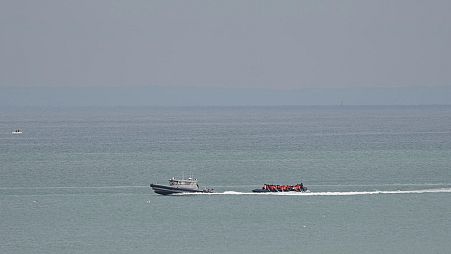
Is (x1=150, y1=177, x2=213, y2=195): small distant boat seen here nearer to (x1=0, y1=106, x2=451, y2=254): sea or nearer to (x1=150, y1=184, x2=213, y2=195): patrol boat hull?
(x1=150, y1=184, x2=213, y2=195): patrol boat hull

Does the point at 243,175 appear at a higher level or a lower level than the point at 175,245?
higher

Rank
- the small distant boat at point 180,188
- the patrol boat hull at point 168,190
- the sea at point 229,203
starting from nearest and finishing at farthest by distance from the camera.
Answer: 1. the sea at point 229,203
2. the small distant boat at point 180,188
3. the patrol boat hull at point 168,190

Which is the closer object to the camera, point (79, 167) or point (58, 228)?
point (58, 228)

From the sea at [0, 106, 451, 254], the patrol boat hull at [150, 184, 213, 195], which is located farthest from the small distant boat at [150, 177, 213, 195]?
the sea at [0, 106, 451, 254]

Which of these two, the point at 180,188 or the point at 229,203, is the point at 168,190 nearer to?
the point at 180,188

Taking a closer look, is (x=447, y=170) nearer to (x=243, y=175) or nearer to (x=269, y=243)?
(x=243, y=175)

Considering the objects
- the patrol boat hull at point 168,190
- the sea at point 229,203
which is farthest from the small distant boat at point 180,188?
the sea at point 229,203

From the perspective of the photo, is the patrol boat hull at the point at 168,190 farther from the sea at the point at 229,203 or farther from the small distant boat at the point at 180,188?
the sea at the point at 229,203

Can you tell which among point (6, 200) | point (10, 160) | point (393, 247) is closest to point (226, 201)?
point (6, 200)

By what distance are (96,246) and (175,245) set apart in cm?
506

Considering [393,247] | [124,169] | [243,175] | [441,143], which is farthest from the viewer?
[441,143]

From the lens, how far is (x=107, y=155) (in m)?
156

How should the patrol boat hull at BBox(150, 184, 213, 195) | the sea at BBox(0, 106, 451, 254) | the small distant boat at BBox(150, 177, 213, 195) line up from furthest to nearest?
the patrol boat hull at BBox(150, 184, 213, 195) < the small distant boat at BBox(150, 177, 213, 195) < the sea at BBox(0, 106, 451, 254)

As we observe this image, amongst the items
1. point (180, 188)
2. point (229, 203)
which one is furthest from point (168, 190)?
point (229, 203)
